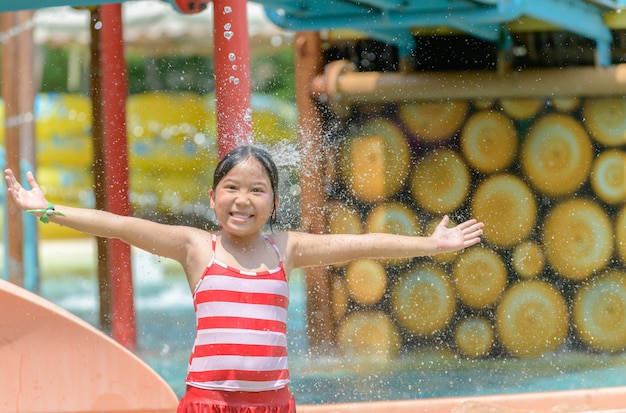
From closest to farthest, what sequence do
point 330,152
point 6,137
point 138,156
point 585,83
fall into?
point 585,83 < point 330,152 < point 6,137 < point 138,156

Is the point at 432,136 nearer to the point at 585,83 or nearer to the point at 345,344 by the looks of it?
the point at 585,83

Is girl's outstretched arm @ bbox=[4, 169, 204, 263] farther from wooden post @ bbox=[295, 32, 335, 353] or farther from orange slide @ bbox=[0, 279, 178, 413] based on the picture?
wooden post @ bbox=[295, 32, 335, 353]

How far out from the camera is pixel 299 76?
5.38 metres

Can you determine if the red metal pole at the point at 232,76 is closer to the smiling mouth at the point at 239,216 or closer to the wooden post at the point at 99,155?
the smiling mouth at the point at 239,216

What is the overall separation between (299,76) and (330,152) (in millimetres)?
396

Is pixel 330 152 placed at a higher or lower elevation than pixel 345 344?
higher

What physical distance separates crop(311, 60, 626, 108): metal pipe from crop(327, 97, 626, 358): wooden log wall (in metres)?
0.11

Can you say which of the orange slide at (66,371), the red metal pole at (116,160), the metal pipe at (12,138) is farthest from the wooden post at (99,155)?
the orange slide at (66,371)

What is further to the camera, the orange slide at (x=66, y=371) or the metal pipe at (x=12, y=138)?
the metal pipe at (x=12, y=138)

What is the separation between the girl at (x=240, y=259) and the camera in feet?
8.75

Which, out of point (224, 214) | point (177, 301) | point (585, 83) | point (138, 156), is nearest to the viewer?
point (224, 214)

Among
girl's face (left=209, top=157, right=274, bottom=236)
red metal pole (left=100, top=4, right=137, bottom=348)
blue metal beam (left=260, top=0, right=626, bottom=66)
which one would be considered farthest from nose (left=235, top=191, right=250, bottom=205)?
red metal pole (left=100, top=4, right=137, bottom=348)

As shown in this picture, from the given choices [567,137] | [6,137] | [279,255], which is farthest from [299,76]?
[279,255]

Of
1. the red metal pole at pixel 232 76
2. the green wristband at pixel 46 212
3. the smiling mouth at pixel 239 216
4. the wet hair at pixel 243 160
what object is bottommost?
the smiling mouth at pixel 239 216
